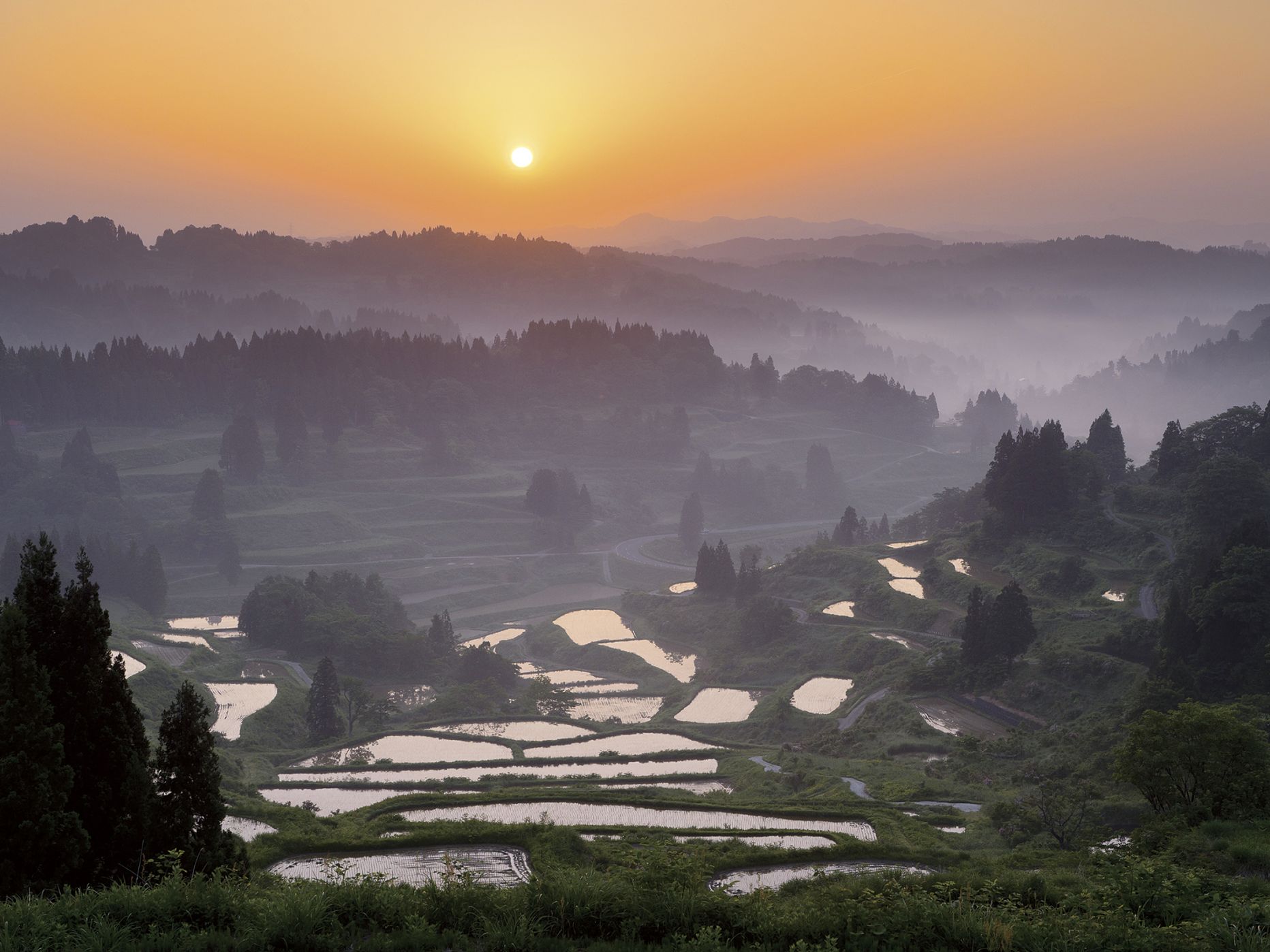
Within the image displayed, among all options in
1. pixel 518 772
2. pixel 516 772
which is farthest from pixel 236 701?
pixel 518 772

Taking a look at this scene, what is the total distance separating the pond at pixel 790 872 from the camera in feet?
62.9

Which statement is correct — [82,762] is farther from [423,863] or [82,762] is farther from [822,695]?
[822,695]

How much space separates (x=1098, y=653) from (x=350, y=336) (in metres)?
154

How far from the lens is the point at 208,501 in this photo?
366 feet

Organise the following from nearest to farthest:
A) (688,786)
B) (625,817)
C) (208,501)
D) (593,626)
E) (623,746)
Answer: (625,817) < (688,786) < (623,746) < (593,626) < (208,501)

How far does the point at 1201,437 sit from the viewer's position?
69.2 m

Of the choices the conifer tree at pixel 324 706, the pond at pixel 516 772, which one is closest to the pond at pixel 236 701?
the conifer tree at pixel 324 706

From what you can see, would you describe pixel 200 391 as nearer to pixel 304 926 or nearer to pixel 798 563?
pixel 798 563

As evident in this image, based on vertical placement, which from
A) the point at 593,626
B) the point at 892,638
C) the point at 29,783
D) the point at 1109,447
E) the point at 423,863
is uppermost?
the point at 1109,447

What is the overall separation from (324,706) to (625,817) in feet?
84.5

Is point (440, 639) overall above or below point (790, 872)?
below

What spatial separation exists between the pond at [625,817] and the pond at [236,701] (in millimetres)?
22393

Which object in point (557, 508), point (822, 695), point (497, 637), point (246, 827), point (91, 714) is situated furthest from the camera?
point (557, 508)

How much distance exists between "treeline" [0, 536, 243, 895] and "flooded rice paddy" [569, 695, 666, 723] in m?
35.6
